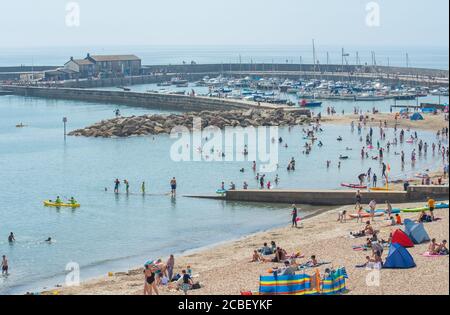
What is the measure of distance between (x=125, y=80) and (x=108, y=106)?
1282 inches

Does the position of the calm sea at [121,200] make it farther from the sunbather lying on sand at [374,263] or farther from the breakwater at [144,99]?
the breakwater at [144,99]

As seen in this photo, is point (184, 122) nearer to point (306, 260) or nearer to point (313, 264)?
point (306, 260)

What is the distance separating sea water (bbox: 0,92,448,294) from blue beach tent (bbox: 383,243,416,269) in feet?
33.4

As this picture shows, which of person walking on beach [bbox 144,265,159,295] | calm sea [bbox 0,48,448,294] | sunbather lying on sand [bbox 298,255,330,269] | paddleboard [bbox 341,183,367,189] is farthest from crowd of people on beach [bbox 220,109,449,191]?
person walking on beach [bbox 144,265,159,295]

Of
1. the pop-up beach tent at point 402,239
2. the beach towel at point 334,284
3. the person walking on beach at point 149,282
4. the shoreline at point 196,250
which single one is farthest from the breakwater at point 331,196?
the person walking on beach at point 149,282

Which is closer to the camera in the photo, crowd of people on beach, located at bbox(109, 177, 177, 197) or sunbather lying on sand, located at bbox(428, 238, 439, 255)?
sunbather lying on sand, located at bbox(428, 238, 439, 255)

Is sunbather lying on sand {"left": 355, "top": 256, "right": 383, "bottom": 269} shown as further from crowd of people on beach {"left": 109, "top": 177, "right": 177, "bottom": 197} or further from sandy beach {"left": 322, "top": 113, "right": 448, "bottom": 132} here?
sandy beach {"left": 322, "top": 113, "right": 448, "bottom": 132}

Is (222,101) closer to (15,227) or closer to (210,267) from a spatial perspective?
(15,227)

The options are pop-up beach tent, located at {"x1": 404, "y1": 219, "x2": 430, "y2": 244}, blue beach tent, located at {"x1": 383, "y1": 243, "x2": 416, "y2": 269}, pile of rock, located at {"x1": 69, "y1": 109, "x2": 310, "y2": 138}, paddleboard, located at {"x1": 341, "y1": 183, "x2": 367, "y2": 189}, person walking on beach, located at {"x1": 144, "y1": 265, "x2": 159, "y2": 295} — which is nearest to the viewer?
person walking on beach, located at {"x1": 144, "y1": 265, "x2": 159, "y2": 295}

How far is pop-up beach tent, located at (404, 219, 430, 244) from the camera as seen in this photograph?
2614cm

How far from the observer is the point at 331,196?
39156 mm
